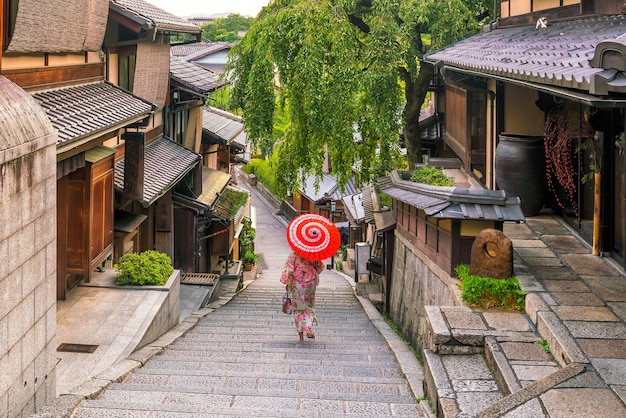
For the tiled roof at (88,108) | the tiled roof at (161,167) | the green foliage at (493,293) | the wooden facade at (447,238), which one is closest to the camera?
the green foliage at (493,293)

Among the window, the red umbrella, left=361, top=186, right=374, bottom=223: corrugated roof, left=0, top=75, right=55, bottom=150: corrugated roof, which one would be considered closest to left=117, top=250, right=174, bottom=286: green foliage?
the red umbrella

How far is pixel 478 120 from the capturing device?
55.9ft

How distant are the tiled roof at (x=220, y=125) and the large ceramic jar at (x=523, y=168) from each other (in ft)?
47.0

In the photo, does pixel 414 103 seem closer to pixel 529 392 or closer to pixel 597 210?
pixel 597 210

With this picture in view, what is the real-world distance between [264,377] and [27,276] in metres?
3.17

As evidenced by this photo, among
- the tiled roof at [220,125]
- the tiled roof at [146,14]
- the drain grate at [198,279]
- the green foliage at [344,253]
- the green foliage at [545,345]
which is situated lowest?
the green foliage at [344,253]

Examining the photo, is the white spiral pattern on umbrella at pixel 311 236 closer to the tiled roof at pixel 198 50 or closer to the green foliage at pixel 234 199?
the green foliage at pixel 234 199

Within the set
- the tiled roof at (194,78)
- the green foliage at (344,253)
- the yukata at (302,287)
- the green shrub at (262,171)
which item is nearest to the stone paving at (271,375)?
the yukata at (302,287)

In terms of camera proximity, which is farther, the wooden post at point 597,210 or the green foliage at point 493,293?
the wooden post at point 597,210

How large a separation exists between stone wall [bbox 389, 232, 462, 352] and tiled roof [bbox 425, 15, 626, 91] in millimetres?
3045

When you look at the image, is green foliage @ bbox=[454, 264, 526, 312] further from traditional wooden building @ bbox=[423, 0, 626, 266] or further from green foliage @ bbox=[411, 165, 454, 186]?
green foliage @ bbox=[411, 165, 454, 186]

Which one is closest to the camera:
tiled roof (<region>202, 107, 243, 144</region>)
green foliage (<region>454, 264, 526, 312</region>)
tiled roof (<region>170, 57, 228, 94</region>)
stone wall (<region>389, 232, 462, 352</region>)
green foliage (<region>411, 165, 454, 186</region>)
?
green foliage (<region>454, 264, 526, 312</region>)

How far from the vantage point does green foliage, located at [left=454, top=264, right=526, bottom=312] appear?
337 inches

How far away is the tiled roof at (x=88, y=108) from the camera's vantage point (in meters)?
8.99
